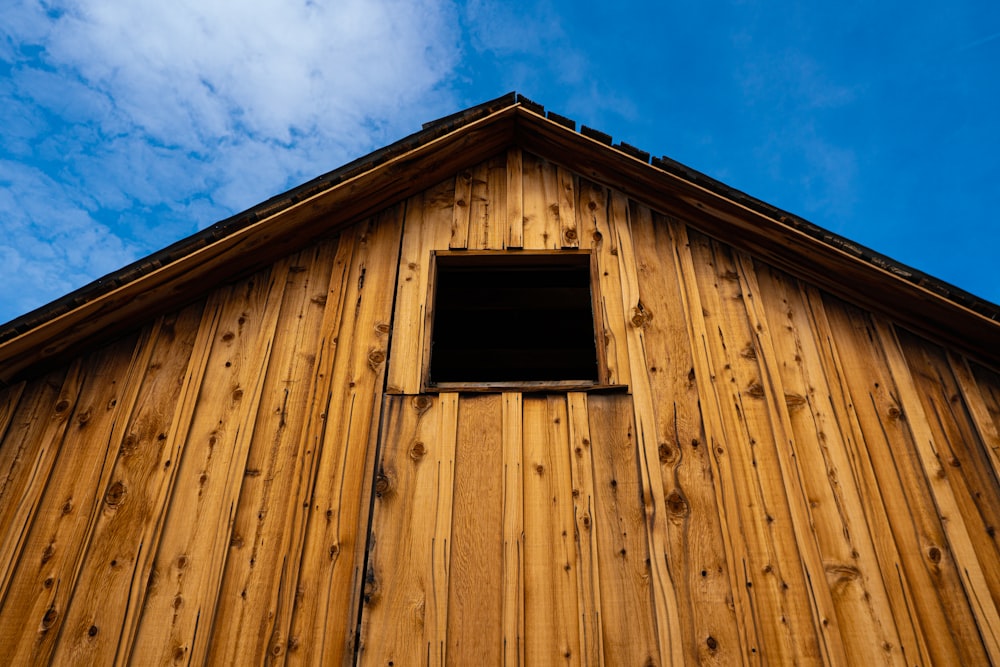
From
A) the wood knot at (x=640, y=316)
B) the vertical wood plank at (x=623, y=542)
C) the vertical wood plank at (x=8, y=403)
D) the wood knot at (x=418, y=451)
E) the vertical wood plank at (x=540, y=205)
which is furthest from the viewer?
the vertical wood plank at (x=540, y=205)

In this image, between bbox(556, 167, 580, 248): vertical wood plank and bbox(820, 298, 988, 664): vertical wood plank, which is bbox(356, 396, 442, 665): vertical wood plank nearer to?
bbox(556, 167, 580, 248): vertical wood plank

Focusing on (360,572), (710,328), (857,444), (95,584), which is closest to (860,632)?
(857,444)

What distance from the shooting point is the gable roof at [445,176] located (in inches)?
161

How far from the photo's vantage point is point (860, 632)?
3.23 m

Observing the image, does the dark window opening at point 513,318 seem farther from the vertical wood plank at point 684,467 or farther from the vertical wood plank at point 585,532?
the vertical wood plank at point 585,532

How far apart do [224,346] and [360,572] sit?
6.10ft

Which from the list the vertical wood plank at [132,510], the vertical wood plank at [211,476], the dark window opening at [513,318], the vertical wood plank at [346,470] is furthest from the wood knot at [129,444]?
the dark window opening at [513,318]

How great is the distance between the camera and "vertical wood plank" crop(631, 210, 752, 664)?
326 cm

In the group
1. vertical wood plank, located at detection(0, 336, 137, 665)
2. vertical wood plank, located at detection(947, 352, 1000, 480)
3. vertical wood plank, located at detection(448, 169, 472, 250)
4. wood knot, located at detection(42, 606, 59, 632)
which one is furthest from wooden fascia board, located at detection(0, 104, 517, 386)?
vertical wood plank, located at detection(947, 352, 1000, 480)

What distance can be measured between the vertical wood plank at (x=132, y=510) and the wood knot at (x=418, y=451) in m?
1.39

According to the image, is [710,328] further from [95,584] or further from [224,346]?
[95,584]

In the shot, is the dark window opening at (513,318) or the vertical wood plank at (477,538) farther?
the dark window opening at (513,318)

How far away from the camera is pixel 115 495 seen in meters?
3.78

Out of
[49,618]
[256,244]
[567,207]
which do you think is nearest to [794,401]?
[567,207]
